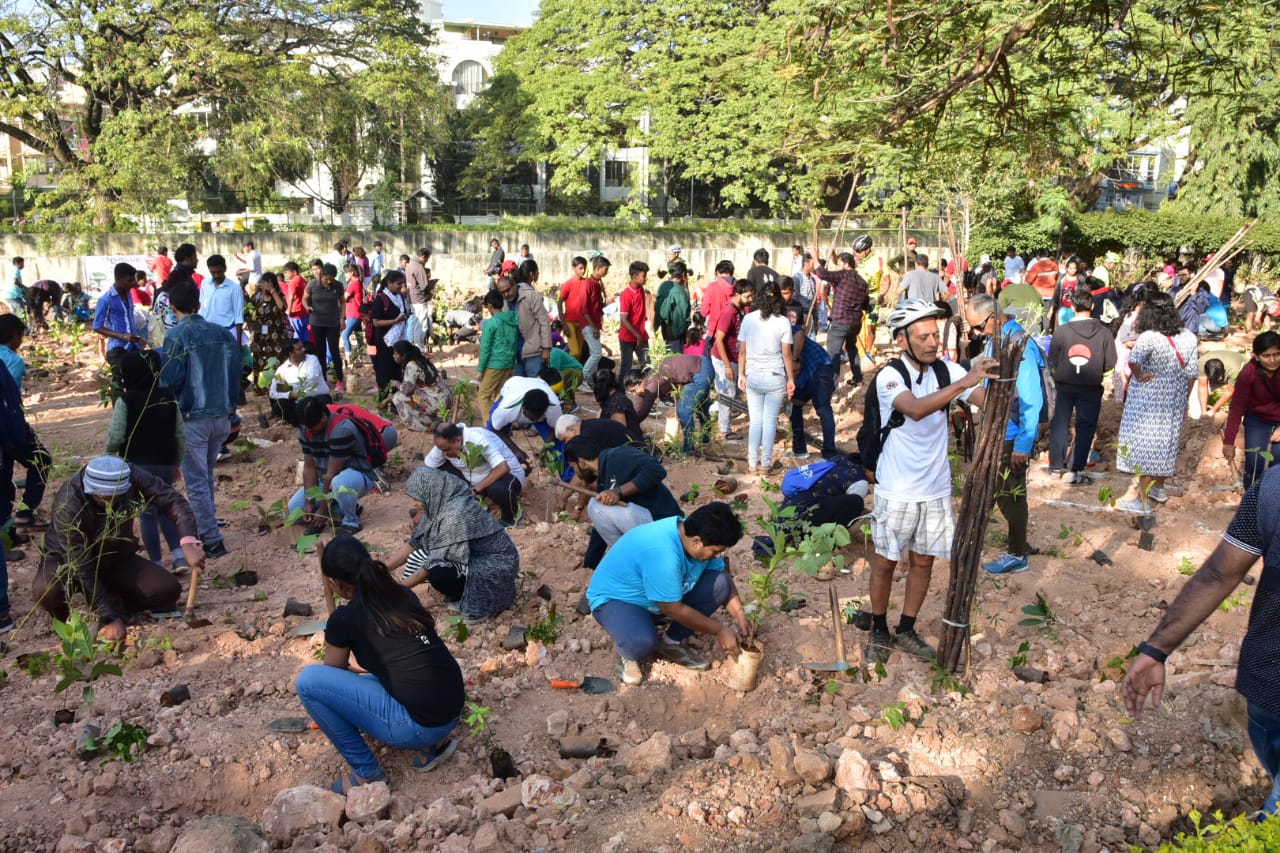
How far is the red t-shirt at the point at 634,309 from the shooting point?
9829 millimetres

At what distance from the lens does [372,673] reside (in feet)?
13.0

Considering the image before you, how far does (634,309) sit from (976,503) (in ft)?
20.4

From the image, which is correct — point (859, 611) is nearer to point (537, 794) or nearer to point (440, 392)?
point (537, 794)

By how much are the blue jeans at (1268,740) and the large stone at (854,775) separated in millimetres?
1231

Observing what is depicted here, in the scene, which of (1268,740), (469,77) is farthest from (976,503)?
(469,77)

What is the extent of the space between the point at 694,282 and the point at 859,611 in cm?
1739

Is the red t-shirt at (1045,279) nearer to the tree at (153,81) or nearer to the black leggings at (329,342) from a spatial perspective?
the black leggings at (329,342)

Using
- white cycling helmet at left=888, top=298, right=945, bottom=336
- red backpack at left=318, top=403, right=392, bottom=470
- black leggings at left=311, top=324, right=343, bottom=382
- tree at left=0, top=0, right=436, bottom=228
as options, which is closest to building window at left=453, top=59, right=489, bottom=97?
tree at left=0, top=0, right=436, bottom=228

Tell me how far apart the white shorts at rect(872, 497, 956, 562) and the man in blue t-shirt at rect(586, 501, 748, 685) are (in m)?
0.68

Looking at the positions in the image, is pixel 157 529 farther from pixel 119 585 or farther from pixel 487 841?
pixel 487 841

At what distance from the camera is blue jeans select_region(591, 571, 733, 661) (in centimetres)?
454

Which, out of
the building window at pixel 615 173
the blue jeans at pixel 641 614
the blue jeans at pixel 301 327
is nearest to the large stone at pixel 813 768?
the blue jeans at pixel 641 614

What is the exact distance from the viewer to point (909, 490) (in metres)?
4.29

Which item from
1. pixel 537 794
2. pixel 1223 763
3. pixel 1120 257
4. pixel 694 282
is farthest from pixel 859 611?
pixel 1120 257
